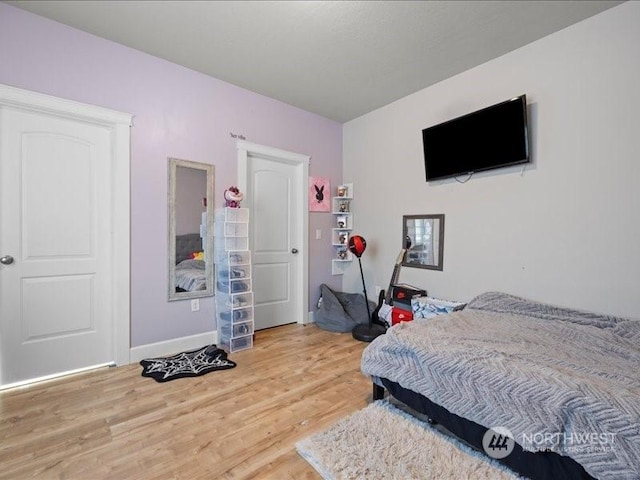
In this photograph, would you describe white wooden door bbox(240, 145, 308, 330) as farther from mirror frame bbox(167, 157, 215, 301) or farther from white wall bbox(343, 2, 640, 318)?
white wall bbox(343, 2, 640, 318)

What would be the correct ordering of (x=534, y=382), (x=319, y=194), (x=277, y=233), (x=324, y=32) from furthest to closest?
1. (x=319, y=194)
2. (x=277, y=233)
3. (x=324, y=32)
4. (x=534, y=382)

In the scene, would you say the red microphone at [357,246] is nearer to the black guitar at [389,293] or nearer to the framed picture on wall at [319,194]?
the black guitar at [389,293]

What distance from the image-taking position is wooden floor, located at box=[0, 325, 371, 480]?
4.56 ft

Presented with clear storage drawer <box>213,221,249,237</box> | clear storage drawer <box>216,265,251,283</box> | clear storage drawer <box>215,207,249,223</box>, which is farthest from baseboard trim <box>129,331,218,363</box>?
clear storage drawer <box>215,207,249,223</box>

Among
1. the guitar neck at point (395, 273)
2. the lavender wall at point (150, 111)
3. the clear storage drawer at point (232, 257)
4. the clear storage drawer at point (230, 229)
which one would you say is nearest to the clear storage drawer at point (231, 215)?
the clear storage drawer at point (230, 229)

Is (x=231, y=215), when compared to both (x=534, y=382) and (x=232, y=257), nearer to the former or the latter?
(x=232, y=257)

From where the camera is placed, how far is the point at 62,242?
90.4 inches

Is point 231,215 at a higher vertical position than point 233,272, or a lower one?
higher

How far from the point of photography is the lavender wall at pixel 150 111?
2.12 metres

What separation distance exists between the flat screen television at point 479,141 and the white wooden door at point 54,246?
292 cm

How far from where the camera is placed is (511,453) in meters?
1.29

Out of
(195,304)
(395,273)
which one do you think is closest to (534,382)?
(395,273)

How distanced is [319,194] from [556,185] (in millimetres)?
2424

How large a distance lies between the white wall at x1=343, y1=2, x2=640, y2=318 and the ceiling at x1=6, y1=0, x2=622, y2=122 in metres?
0.19
